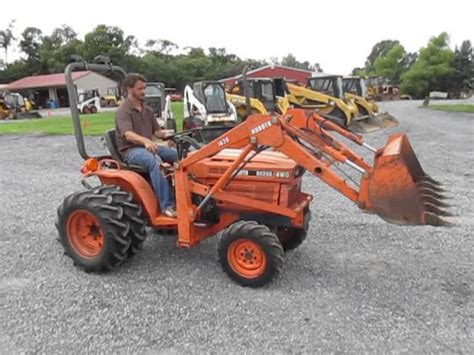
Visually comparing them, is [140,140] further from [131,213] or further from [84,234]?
[84,234]

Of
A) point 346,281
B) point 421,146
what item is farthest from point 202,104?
point 346,281

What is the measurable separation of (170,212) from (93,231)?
808 millimetres

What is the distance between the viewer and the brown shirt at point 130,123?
4.70 m

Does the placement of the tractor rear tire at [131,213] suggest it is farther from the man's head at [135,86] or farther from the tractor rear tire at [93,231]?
the man's head at [135,86]

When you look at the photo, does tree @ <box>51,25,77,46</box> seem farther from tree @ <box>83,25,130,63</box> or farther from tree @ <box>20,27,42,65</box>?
tree @ <box>83,25,130,63</box>

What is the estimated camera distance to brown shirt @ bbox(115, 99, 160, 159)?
185 inches

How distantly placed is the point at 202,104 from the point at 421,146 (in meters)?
6.64

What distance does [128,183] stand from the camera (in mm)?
4621

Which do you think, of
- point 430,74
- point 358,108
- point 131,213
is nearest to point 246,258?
point 131,213

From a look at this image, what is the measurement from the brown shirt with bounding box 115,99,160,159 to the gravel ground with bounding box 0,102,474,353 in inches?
45.1

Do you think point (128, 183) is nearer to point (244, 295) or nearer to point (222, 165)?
point (222, 165)

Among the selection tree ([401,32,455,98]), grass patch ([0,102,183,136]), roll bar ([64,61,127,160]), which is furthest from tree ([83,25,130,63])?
roll bar ([64,61,127,160])

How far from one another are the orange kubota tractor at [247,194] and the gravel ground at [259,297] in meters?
0.28

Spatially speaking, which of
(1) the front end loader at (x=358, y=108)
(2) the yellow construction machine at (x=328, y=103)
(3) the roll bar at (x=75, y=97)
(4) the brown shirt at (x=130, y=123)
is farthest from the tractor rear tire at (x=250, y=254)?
(1) the front end loader at (x=358, y=108)
